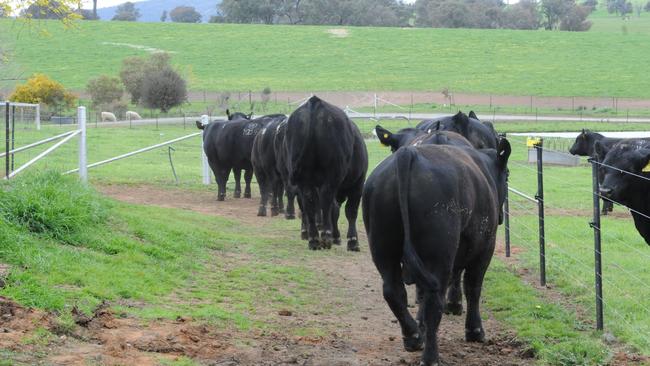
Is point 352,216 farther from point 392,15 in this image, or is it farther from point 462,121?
point 392,15

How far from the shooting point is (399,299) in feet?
25.1

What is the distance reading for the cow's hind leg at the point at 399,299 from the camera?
758cm

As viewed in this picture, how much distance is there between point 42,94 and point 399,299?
59.2m

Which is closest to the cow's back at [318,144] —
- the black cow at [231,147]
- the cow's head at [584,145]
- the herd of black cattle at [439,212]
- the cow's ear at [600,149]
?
the herd of black cattle at [439,212]

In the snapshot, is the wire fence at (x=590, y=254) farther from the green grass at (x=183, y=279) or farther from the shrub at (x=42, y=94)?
the shrub at (x=42, y=94)

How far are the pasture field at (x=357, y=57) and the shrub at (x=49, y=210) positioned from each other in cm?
6976

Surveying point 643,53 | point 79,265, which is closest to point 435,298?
point 79,265

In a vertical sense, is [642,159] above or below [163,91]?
below

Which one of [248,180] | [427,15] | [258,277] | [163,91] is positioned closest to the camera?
[258,277]

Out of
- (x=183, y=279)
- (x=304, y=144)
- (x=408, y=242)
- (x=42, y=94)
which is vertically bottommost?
(x=183, y=279)

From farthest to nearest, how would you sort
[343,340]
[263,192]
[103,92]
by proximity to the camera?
[103,92]
[263,192]
[343,340]

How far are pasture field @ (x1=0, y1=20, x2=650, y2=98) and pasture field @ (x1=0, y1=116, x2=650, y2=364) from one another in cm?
6859

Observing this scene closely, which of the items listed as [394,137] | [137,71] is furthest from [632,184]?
[137,71]

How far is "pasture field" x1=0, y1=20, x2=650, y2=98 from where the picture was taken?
89.6m
